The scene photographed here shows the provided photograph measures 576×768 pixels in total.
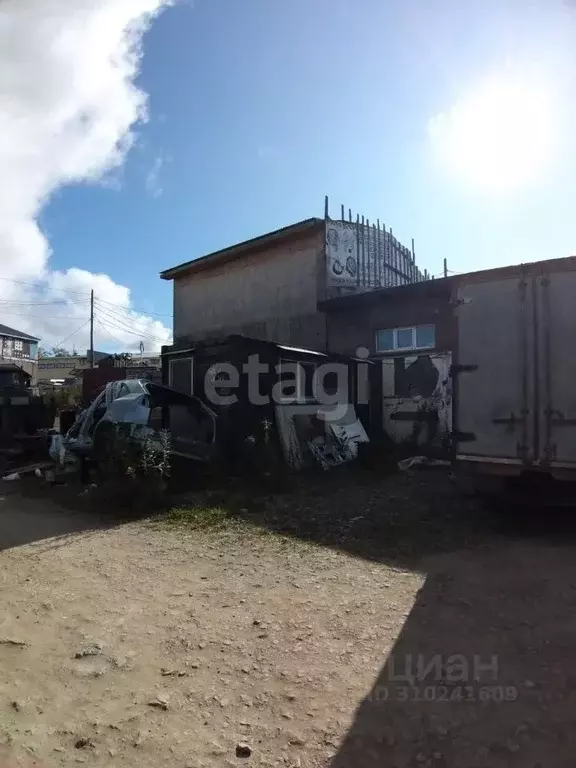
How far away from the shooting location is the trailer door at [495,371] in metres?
5.42

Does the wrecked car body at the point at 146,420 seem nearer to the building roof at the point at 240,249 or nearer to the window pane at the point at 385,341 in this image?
the window pane at the point at 385,341

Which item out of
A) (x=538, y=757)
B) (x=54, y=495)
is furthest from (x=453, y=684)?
(x=54, y=495)

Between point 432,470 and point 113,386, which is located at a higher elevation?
point 113,386

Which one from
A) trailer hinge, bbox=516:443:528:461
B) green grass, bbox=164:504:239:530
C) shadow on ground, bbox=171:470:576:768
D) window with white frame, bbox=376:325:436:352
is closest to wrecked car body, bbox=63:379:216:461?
green grass, bbox=164:504:239:530

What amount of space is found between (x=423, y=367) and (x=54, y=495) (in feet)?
25.6

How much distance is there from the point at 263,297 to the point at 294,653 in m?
13.5

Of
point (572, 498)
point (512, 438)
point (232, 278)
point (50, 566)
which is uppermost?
point (232, 278)

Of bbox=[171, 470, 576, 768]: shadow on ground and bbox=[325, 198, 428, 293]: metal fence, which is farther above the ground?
bbox=[325, 198, 428, 293]: metal fence

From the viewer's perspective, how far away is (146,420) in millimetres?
9078

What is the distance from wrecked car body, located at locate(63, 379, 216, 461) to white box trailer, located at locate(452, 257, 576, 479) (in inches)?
185

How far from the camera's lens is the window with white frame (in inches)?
468

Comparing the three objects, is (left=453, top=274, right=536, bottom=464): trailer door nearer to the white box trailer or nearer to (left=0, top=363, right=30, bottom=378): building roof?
the white box trailer

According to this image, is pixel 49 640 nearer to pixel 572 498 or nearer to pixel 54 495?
pixel 572 498

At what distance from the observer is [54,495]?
345 inches
